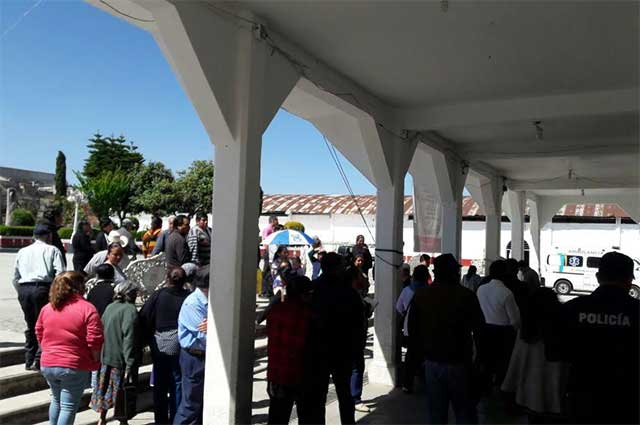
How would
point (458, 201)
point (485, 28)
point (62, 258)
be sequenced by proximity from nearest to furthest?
1. point (485, 28)
2. point (62, 258)
3. point (458, 201)

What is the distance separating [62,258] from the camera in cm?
554

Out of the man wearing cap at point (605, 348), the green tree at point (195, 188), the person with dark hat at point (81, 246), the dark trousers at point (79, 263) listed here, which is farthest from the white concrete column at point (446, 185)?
the green tree at point (195, 188)

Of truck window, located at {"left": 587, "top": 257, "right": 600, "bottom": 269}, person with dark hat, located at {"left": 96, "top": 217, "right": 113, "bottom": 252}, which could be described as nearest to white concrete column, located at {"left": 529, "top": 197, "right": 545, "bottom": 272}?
truck window, located at {"left": 587, "top": 257, "right": 600, "bottom": 269}

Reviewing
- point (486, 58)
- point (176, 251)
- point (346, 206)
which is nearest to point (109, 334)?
point (176, 251)

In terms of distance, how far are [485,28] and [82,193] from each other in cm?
4693

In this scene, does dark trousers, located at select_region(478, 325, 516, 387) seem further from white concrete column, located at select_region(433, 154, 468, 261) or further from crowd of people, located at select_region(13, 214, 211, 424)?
white concrete column, located at select_region(433, 154, 468, 261)

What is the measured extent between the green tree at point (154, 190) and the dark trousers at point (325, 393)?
3106 centimetres

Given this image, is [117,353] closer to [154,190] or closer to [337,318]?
[337,318]

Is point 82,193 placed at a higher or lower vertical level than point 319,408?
higher

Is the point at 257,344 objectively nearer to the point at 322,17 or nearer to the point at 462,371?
the point at 462,371

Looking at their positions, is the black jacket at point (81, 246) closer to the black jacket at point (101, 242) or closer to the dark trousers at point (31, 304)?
the black jacket at point (101, 242)

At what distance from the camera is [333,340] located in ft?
14.9

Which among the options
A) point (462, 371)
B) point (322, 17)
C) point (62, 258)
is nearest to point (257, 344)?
point (62, 258)

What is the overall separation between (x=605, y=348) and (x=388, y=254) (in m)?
4.73
